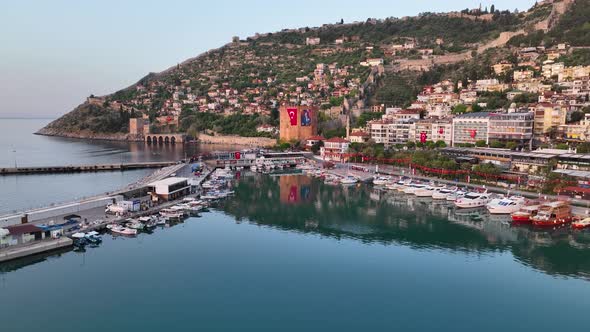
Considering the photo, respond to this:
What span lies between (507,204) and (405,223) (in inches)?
162

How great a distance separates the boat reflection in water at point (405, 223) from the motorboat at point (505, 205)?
255 mm

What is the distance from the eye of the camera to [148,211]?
17.9 m

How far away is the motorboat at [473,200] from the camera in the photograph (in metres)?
19.2

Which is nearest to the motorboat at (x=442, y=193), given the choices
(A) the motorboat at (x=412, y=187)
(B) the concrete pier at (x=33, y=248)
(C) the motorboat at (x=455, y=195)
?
(C) the motorboat at (x=455, y=195)

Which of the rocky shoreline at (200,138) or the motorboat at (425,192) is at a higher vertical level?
the rocky shoreline at (200,138)

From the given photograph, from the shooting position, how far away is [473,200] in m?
19.3

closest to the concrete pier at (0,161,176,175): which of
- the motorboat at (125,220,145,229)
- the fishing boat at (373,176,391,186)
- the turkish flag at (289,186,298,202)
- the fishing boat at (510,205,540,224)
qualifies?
the turkish flag at (289,186,298,202)

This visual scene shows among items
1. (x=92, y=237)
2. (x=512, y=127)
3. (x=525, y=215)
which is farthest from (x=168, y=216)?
(x=512, y=127)

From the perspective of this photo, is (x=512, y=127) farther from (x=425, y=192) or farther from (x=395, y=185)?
(x=425, y=192)

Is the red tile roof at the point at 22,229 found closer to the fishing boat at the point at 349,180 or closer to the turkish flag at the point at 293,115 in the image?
the fishing boat at the point at 349,180

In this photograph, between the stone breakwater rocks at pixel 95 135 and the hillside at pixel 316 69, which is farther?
the stone breakwater rocks at pixel 95 135

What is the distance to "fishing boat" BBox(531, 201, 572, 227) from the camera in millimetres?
16359

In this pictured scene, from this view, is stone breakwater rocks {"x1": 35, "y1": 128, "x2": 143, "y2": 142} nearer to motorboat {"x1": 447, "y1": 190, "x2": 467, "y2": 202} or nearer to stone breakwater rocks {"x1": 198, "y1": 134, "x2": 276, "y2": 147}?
stone breakwater rocks {"x1": 198, "y1": 134, "x2": 276, "y2": 147}

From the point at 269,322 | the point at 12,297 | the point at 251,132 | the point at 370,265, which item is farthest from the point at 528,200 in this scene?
the point at 251,132
